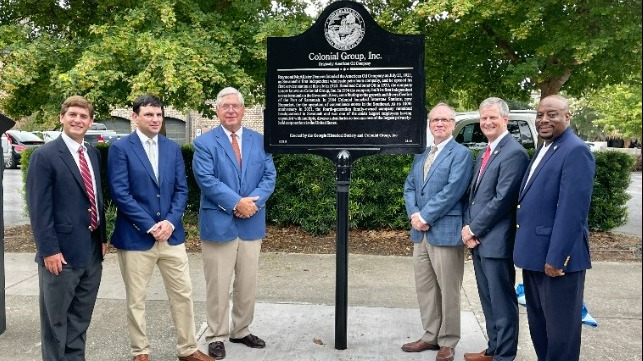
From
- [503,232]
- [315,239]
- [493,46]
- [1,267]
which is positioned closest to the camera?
[503,232]

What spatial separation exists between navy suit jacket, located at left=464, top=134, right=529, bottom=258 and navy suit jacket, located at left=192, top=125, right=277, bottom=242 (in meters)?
1.62

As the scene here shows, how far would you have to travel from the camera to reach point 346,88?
4352 mm

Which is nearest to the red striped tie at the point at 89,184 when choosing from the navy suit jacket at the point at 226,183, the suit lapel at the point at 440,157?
the navy suit jacket at the point at 226,183

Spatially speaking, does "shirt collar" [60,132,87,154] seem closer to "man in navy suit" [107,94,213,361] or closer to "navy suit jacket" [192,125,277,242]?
"man in navy suit" [107,94,213,361]

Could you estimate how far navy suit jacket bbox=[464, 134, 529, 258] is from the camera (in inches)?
152

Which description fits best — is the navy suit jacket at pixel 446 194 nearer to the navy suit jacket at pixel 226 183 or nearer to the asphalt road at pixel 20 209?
the navy suit jacket at pixel 226 183

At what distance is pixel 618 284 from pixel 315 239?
409cm

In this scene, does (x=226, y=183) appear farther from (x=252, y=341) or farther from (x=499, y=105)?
(x=499, y=105)

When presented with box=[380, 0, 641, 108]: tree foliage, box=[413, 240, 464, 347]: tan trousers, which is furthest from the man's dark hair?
box=[380, 0, 641, 108]: tree foliage

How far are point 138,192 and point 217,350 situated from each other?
132cm

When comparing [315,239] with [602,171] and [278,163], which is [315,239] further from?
[602,171]

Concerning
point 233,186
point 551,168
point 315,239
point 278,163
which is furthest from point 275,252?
point 551,168

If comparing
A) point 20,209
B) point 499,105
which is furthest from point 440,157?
point 20,209

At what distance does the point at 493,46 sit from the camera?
9.87 metres
